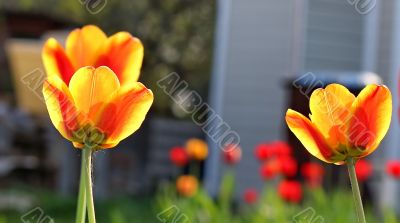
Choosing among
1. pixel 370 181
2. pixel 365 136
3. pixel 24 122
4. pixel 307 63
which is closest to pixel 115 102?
pixel 365 136

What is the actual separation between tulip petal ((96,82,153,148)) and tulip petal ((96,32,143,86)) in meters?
0.10

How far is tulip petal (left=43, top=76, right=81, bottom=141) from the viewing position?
60cm

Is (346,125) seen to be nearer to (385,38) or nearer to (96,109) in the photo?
(96,109)

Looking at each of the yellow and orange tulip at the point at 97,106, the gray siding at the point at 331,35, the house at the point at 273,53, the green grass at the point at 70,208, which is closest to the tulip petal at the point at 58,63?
the yellow and orange tulip at the point at 97,106

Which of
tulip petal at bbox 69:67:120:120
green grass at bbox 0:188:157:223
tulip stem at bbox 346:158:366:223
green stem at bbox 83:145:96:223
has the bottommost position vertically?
tulip stem at bbox 346:158:366:223

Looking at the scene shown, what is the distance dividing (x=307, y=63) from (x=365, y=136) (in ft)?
18.5

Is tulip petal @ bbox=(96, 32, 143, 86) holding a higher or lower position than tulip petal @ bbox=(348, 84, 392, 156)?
higher

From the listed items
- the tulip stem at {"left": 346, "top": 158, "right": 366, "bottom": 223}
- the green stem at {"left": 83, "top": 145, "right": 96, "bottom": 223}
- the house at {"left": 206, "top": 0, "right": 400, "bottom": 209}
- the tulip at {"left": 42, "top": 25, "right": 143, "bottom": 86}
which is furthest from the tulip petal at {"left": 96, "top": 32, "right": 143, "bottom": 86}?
the house at {"left": 206, "top": 0, "right": 400, "bottom": 209}

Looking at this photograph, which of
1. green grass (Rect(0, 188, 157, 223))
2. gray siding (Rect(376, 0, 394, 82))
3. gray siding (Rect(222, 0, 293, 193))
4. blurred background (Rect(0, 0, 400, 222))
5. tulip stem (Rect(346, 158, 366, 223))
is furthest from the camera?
gray siding (Rect(222, 0, 293, 193))

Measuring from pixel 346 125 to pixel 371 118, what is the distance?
0.06ft

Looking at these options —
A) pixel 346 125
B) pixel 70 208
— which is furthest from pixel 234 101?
pixel 346 125

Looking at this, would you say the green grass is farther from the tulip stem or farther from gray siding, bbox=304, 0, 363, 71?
the tulip stem

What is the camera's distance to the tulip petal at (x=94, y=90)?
0.60 metres

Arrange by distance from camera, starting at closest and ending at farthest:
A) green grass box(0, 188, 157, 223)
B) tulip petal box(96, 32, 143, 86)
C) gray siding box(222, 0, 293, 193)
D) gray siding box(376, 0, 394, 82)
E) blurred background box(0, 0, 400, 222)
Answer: tulip petal box(96, 32, 143, 86) < green grass box(0, 188, 157, 223) < blurred background box(0, 0, 400, 222) < gray siding box(376, 0, 394, 82) < gray siding box(222, 0, 293, 193)
